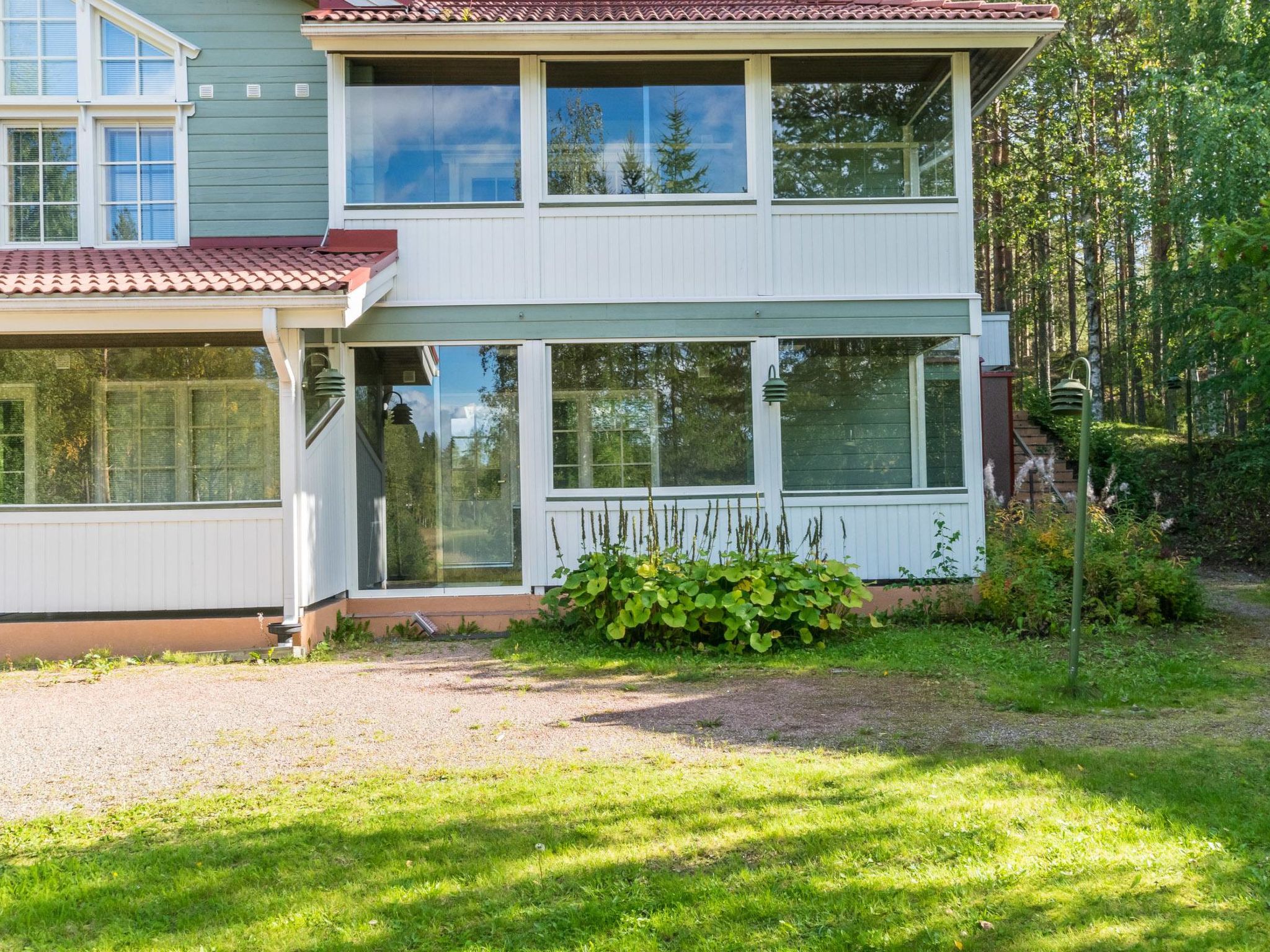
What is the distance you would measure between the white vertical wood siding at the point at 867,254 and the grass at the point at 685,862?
6116 millimetres

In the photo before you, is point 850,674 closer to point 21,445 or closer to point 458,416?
point 458,416

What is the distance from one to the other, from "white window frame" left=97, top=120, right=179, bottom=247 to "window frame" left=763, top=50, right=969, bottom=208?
6038mm

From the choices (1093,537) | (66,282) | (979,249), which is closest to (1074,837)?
(1093,537)

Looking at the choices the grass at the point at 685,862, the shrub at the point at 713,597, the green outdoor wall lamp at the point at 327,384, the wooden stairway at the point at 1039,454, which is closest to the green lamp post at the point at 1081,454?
the grass at the point at 685,862

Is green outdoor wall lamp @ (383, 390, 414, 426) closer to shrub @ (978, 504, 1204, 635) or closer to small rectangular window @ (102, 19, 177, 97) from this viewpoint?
small rectangular window @ (102, 19, 177, 97)

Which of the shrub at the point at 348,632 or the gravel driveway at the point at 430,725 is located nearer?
the gravel driveway at the point at 430,725

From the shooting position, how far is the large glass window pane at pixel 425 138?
9.88 meters

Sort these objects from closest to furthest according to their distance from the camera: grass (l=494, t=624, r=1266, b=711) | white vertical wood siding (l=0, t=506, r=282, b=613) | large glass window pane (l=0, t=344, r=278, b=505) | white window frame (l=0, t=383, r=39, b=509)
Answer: grass (l=494, t=624, r=1266, b=711) < white vertical wood siding (l=0, t=506, r=282, b=613) < white window frame (l=0, t=383, r=39, b=509) < large glass window pane (l=0, t=344, r=278, b=505)

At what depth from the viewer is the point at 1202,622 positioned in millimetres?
9180

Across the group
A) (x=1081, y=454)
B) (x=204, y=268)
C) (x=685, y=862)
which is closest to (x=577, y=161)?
(x=204, y=268)

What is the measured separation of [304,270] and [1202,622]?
853 cm

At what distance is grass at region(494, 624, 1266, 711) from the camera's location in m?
6.32

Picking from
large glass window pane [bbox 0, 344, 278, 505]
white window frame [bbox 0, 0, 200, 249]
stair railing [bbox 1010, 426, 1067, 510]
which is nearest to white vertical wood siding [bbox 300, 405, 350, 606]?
large glass window pane [bbox 0, 344, 278, 505]

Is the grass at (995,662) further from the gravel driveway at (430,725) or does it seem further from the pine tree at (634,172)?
the pine tree at (634,172)
